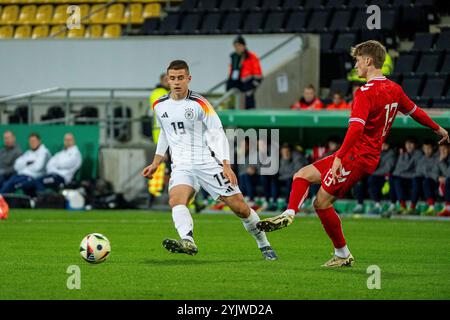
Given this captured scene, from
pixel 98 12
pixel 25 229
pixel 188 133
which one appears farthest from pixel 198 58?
pixel 188 133

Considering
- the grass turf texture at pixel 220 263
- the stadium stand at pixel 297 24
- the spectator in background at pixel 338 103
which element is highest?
the stadium stand at pixel 297 24

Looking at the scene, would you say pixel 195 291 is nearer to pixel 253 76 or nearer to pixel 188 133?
pixel 188 133

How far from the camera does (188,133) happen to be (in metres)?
11.3

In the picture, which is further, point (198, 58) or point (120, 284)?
point (198, 58)

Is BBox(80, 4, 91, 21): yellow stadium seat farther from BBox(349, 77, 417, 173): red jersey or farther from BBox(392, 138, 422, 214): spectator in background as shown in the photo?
BBox(349, 77, 417, 173): red jersey

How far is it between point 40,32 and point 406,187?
12.6m

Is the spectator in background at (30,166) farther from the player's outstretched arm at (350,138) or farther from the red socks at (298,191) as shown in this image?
the player's outstretched arm at (350,138)

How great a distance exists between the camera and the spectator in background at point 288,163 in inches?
844

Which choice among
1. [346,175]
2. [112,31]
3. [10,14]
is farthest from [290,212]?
Result: [10,14]

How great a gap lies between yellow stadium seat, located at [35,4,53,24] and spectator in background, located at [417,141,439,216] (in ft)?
43.4

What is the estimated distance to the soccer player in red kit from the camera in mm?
10055

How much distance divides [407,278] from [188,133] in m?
2.70

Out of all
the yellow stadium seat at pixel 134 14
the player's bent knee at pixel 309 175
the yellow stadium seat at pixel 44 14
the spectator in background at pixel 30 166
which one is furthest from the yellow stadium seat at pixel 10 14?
the player's bent knee at pixel 309 175

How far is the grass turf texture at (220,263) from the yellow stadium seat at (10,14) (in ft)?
43.7
